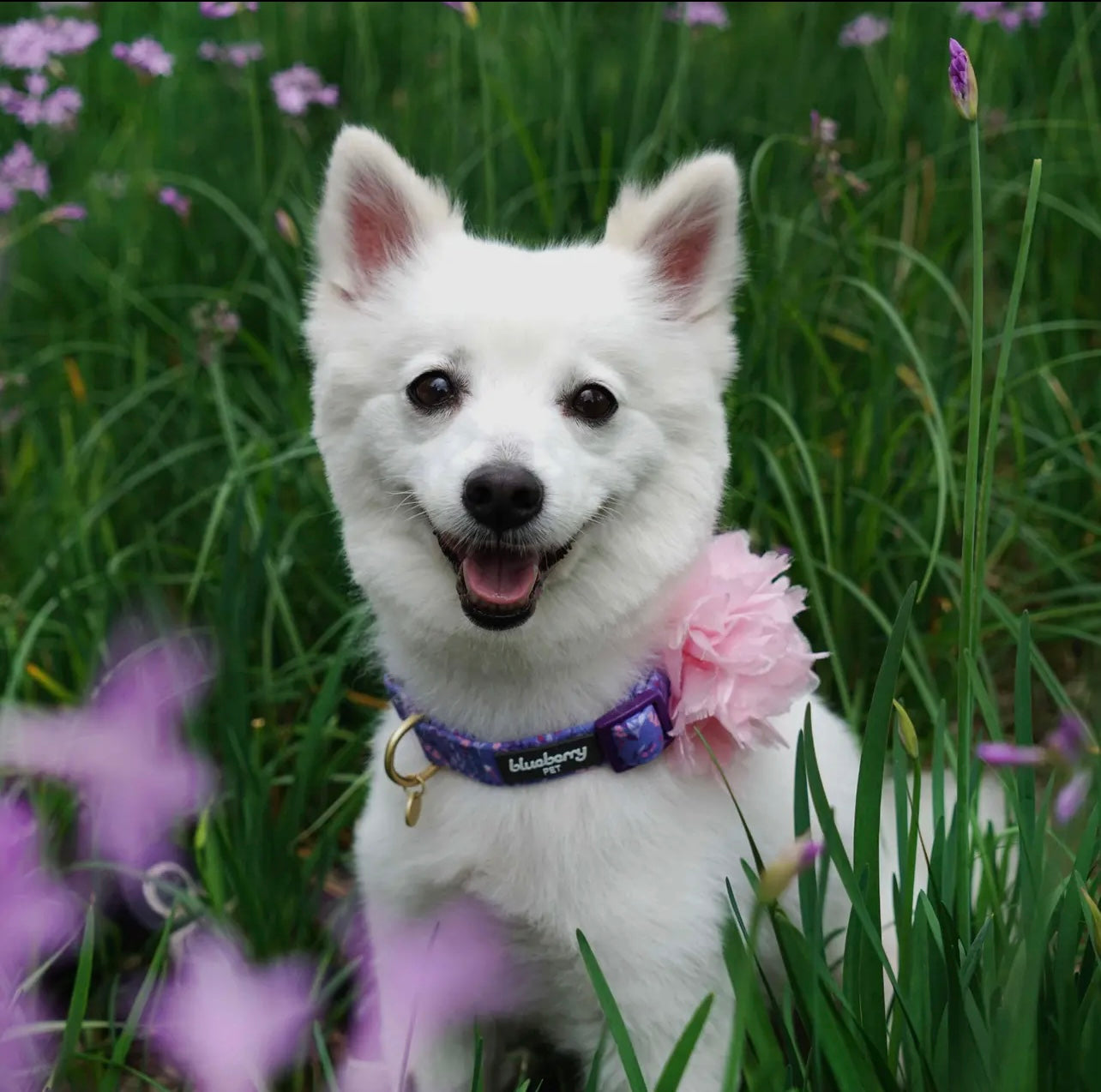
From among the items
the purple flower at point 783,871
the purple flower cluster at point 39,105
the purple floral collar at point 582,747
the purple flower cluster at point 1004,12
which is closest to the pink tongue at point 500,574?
the purple floral collar at point 582,747

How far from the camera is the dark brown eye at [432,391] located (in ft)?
5.54

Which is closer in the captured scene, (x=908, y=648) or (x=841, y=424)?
(x=908, y=648)

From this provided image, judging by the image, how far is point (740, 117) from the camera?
3.41 meters

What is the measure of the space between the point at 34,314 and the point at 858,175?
2303 mm

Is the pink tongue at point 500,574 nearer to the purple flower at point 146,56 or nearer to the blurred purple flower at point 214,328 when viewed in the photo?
the blurred purple flower at point 214,328

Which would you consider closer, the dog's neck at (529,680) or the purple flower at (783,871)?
the purple flower at (783,871)

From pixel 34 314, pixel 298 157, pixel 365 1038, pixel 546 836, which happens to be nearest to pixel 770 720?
pixel 546 836

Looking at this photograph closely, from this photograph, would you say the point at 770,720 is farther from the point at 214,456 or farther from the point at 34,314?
the point at 34,314

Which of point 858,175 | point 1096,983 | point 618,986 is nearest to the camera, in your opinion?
point 1096,983

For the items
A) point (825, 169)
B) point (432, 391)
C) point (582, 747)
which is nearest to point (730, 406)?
point (825, 169)

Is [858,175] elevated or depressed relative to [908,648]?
elevated

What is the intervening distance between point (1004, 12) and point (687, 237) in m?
1.64

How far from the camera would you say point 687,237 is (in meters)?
1.83

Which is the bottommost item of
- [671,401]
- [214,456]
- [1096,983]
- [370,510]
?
[214,456]
